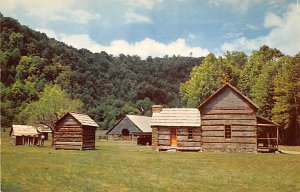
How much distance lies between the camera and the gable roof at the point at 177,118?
30359 mm

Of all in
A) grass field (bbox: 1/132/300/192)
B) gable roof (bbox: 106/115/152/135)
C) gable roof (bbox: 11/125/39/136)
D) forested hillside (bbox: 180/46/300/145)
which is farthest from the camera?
gable roof (bbox: 106/115/152/135)

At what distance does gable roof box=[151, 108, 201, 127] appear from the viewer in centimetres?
3036

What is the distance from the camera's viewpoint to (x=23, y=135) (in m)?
32.4

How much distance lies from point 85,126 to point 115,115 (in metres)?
50.5

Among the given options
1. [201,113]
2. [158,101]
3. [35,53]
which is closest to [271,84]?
[201,113]

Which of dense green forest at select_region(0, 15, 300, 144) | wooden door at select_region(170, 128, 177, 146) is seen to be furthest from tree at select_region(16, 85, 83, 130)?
wooden door at select_region(170, 128, 177, 146)

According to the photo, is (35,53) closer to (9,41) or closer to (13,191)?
(9,41)

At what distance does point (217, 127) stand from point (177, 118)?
3.68 meters

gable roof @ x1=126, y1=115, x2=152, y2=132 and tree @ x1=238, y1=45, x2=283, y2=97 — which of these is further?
gable roof @ x1=126, y1=115, x2=152, y2=132

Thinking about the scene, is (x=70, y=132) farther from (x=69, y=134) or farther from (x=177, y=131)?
(x=177, y=131)

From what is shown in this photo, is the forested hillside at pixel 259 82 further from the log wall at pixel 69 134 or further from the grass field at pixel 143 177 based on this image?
the grass field at pixel 143 177

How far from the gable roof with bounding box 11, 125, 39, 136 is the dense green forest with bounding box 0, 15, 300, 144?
859 millimetres

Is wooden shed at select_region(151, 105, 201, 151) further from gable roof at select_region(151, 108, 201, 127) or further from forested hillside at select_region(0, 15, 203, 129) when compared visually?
forested hillside at select_region(0, 15, 203, 129)

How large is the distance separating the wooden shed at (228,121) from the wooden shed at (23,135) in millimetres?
15588
